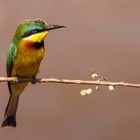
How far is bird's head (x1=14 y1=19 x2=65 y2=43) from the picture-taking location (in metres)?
3.72

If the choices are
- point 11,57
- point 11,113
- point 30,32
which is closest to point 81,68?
point 11,113

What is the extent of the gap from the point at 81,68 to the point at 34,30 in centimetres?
198

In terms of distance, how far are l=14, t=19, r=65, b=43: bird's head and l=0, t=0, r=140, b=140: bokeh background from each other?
1528 mm

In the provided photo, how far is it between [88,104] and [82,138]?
0.89 ft

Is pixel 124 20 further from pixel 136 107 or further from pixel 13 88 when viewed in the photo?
pixel 13 88

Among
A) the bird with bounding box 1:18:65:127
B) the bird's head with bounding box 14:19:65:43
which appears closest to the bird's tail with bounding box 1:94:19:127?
the bird with bounding box 1:18:65:127

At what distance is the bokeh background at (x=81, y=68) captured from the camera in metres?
5.38

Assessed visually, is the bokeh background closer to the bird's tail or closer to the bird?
the bird's tail

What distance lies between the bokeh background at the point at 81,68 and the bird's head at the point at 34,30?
153cm

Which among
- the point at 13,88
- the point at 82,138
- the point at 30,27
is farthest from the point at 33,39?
the point at 82,138

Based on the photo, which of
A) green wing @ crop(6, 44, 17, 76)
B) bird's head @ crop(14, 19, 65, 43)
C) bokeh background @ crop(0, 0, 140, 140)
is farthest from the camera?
bokeh background @ crop(0, 0, 140, 140)

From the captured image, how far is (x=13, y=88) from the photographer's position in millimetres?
3992

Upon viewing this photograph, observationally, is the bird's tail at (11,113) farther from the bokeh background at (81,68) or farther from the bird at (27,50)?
the bokeh background at (81,68)

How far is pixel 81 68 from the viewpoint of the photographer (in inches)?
225
